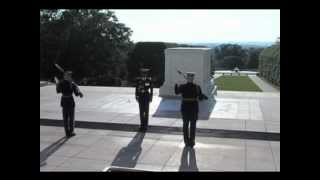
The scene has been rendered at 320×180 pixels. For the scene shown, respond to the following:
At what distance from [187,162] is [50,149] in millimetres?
2470

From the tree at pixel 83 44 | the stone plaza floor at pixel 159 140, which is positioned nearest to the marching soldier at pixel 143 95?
the stone plaza floor at pixel 159 140

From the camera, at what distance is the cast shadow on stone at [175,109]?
36.2ft

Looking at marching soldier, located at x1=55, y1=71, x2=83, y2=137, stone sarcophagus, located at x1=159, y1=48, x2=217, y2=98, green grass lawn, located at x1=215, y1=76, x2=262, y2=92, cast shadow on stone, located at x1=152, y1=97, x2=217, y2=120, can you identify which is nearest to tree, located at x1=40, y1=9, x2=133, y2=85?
green grass lawn, located at x1=215, y1=76, x2=262, y2=92

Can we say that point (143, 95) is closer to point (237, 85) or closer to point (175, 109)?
point (175, 109)

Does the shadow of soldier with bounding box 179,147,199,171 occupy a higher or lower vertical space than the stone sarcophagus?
lower

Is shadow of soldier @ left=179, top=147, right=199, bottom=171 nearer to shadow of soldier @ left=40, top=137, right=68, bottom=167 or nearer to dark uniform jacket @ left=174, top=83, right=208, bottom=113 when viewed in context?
dark uniform jacket @ left=174, top=83, right=208, bottom=113

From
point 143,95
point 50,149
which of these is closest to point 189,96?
point 143,95

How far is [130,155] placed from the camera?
7.25m

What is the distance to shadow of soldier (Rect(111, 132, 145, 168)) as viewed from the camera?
6.78 meters
